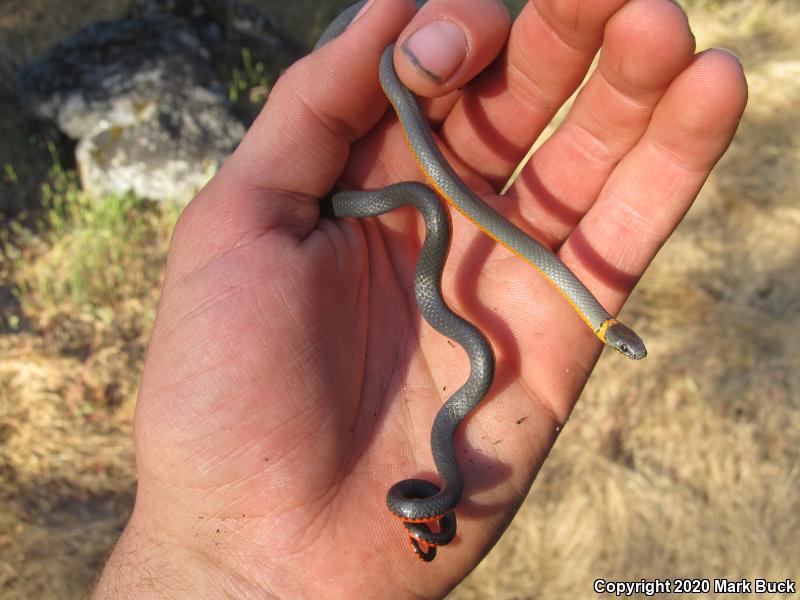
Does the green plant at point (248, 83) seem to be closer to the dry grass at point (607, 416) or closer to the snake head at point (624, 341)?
the dry grass at point (607, 416)

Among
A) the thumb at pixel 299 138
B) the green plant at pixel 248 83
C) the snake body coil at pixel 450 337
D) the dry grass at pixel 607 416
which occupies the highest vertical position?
the thumb at pixel 299 138

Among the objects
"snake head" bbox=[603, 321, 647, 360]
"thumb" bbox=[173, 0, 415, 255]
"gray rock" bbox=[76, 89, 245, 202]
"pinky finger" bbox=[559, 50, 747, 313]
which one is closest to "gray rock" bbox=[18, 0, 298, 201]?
"gray rock" bbox=[76, 89, 245, 202]

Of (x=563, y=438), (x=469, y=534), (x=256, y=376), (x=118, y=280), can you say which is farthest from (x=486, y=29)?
(x=118, y=280)

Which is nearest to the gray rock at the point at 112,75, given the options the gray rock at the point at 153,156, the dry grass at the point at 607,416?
the gray rock at the point at 153,156

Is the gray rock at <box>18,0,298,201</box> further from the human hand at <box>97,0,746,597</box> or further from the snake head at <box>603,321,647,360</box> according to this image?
the snake head at <box>603,321,647,360</box>

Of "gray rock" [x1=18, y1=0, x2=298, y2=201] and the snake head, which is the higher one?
"gray rock" [x1=18, y1=0, x2=298, y2=201]
